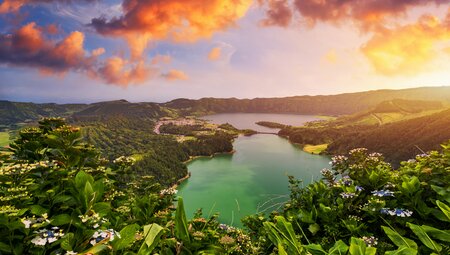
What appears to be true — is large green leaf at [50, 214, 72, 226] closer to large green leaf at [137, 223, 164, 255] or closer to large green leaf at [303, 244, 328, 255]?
large green leaf at [137, 223, 164, 255]

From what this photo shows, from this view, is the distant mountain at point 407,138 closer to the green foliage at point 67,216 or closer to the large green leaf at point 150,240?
the green foliage at point 67,216

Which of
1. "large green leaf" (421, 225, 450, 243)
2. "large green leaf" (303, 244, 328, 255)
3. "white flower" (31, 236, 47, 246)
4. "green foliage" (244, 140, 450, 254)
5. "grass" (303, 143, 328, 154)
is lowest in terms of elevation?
"grass" (303, 143, 328, 154)

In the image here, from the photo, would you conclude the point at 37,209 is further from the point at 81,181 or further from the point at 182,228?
the point at 182,228

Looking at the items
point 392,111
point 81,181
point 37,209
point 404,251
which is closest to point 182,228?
point 81,181

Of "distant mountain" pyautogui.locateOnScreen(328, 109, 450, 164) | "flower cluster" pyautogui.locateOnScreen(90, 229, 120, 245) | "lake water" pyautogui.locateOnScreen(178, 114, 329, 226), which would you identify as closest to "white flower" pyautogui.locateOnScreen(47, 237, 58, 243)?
"flower cluster" pyautogui.locateOnScreen(90, 229, 120, 245)

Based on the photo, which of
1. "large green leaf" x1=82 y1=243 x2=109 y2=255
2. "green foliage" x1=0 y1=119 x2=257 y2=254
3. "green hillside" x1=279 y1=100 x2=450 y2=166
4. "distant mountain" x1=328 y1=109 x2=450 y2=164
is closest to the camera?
"large green leaf" x1=82 y1=243 x2=109 y2=255

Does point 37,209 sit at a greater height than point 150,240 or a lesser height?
greater

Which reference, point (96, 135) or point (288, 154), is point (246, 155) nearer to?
point (288, 154)

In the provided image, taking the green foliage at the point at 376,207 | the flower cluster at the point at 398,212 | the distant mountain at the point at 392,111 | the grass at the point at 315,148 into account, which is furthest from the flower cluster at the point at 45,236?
the distant mountain at the point at 392,111

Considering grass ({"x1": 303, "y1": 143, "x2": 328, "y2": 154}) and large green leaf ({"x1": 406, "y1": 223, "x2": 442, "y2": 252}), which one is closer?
large green leaf ({"x1": 406, "y1": 223, "x2": 442, "y2": 252})
